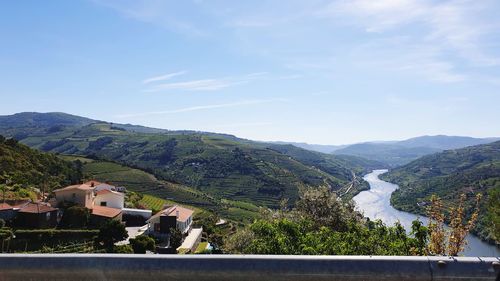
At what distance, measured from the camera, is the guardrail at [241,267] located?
304 cm

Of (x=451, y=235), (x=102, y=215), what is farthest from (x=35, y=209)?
(x=451, y=235)

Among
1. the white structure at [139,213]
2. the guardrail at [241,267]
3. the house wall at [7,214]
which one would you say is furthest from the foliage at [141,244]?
the guardrail at [241,267]

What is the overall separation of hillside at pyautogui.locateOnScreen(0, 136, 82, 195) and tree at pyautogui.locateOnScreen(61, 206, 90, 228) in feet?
43.5

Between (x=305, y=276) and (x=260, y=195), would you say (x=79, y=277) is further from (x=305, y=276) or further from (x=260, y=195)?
(x=260, y=195)

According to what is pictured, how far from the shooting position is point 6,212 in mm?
40281

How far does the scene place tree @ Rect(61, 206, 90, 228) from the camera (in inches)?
1716

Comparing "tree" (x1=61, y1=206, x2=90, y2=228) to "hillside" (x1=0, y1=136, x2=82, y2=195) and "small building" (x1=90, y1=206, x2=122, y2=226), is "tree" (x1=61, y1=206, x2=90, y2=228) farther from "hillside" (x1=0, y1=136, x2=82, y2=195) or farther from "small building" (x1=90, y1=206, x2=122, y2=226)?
"hillside" (x1=0, y1=136, x2=82, y2=195)

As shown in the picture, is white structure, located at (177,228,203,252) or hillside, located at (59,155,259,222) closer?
white structure, located at (177,228,203,252)

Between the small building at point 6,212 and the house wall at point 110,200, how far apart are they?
12570 millimetres

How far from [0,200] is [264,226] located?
40.6 meters

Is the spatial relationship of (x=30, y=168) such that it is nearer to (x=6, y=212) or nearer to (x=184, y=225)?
(x=184, y=225)

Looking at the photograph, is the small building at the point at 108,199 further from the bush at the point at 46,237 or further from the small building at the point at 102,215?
the bush at the point at 46,237

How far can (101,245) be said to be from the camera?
38125 mm

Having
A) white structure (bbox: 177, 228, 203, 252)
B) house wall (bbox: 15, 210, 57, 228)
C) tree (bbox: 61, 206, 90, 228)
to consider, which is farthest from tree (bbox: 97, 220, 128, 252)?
white structure (bbox: 177, 228, 203, 252)
